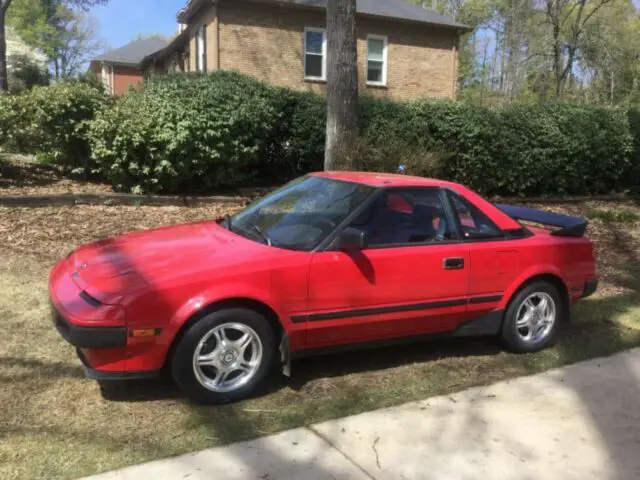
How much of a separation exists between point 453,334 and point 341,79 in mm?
5407

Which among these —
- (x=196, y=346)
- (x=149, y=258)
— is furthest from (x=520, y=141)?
(x=196, y=346)

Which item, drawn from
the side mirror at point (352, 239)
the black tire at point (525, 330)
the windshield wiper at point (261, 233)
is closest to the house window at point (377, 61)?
the black tire at point (525, 330)

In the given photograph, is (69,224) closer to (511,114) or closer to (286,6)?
(511,114)

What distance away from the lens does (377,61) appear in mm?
21281

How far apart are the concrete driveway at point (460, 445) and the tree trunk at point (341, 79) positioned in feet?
18.4

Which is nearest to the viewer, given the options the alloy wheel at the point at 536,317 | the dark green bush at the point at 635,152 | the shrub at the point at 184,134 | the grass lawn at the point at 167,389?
the grass lawn at the point at 167,389

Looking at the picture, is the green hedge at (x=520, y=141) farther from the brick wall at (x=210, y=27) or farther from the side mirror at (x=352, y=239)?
the brick wall at (x=210, y=27)

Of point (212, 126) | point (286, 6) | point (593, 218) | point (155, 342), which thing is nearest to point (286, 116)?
Answer: point (212, 126)

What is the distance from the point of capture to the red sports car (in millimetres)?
3520

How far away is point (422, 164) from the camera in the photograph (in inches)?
417

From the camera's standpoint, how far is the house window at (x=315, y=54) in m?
20.2

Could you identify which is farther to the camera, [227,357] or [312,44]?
[312,44]

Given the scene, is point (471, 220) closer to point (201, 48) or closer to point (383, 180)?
point (383, 180)

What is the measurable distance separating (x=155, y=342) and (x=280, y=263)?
2.93ft
